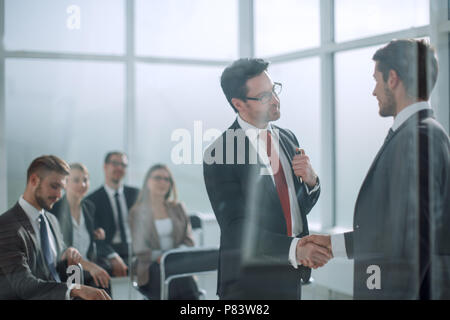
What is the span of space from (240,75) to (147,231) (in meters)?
1.12

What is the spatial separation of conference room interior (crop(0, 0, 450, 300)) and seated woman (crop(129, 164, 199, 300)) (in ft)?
0.43

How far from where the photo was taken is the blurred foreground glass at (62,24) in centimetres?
187

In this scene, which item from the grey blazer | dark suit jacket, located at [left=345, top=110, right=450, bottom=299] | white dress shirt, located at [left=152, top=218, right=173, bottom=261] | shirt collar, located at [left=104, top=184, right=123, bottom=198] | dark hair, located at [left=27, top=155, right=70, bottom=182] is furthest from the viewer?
white dress shirt, located at [left=152, top=218, right=173, bottom=261]

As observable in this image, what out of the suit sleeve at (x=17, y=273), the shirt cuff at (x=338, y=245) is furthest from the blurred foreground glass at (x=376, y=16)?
the suit sleeve at (x=17, y=273)

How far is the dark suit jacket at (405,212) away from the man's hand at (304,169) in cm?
21

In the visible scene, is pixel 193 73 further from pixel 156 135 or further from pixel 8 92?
pixel 8 92

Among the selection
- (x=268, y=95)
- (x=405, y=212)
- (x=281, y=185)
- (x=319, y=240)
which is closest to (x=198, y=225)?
(x=281, y=185)

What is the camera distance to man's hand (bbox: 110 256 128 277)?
2148mm

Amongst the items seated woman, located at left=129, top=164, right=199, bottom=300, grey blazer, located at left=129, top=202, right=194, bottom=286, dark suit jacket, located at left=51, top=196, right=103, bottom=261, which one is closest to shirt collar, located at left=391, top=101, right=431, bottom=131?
seated woman, located at left=129, top=164, right=199, bottom=300

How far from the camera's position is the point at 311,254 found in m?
1.92

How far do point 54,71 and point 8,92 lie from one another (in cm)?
20

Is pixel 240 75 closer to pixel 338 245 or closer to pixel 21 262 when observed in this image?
pixel 338 245

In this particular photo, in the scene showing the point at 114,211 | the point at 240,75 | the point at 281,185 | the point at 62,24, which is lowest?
the point at 114,211

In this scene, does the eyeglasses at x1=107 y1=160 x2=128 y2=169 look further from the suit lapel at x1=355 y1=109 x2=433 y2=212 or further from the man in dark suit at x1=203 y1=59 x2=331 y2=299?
the suit lapel at x1=355 y1=109 x2=433 y2=212
